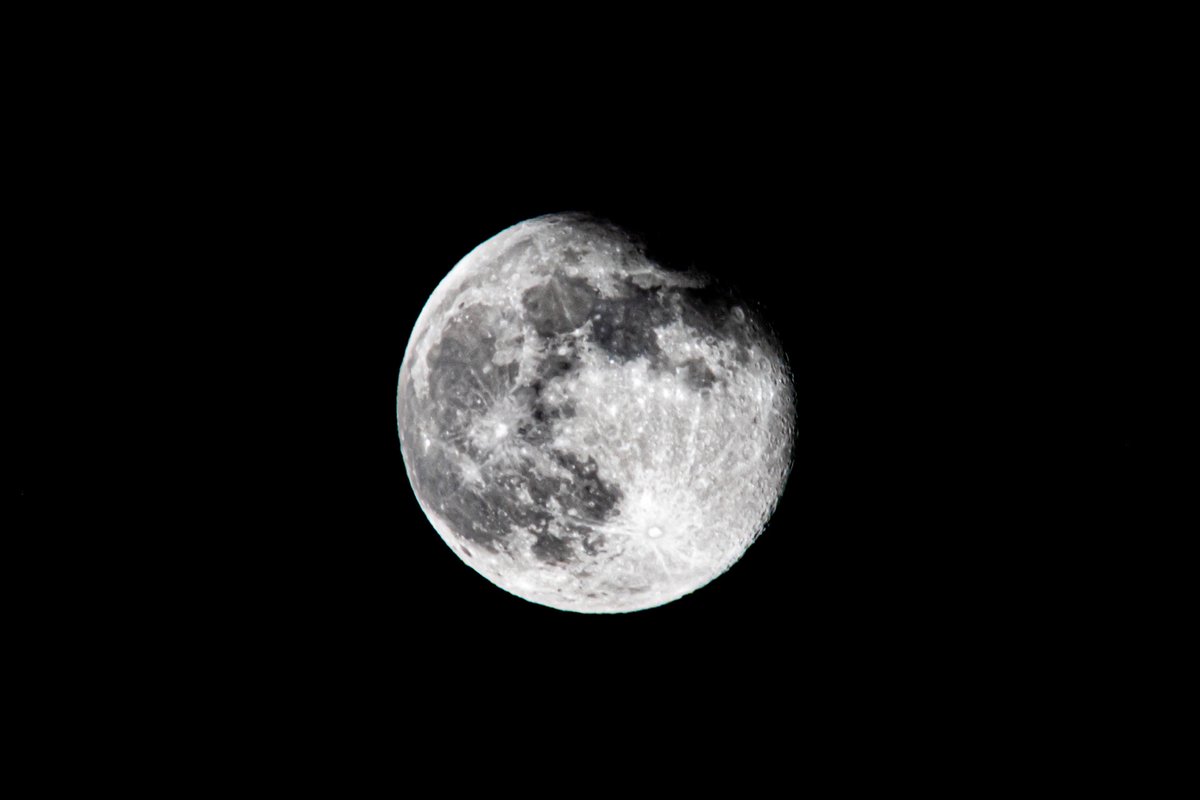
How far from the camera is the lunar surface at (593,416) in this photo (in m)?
2.12

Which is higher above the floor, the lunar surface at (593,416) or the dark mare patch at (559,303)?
the dark mare patch at (559,303)

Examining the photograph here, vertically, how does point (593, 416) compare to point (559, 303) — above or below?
below

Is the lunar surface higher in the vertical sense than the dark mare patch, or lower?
lower

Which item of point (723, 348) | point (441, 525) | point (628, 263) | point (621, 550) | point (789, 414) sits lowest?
point (621, 550)

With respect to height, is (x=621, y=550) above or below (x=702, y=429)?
below

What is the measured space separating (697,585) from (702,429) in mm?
649

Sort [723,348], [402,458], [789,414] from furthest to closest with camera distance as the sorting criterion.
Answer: [402,458], [789,414], [723,348]

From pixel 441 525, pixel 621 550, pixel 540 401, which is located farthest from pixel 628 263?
pixel 441 525

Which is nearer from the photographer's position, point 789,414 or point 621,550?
point 621,550

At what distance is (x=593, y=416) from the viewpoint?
6.90ft

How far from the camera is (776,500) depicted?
2.54m

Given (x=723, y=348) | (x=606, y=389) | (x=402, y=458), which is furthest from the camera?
(x=402, y=458)

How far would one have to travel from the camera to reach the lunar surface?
2115 millimetres

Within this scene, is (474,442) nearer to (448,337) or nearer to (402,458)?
(448,337)
